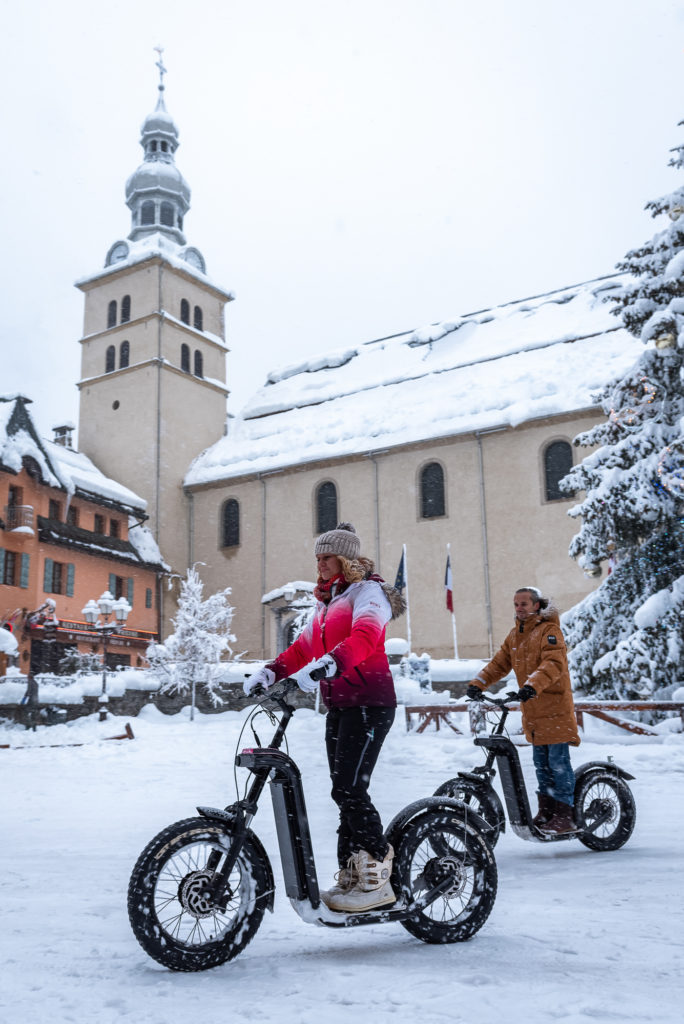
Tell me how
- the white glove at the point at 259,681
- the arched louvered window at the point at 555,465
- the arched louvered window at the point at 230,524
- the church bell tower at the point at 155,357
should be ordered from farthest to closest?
the church bell tower at the point at 155,357 < the arched louvered window at the point at 230,524 < the arched louvered window at the point at 555,465 < the white glove at the point at 259,681

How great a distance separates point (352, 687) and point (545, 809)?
9.51 feet

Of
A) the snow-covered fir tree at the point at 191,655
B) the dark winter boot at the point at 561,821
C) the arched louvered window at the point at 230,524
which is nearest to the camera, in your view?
the dark winter boot at the point at 561,821

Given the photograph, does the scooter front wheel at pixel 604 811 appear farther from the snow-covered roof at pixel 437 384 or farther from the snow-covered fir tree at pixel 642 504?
the snow-covered roof at pixel 437 384

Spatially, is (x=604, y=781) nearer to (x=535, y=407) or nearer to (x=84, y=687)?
(x=84, y=687)

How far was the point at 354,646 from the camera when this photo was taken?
13.4 ft

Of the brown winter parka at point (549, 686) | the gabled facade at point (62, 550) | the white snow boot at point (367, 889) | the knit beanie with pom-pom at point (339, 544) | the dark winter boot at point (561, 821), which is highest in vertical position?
the gabled facade at point (62, 550)

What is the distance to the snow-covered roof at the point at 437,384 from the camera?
3294cm

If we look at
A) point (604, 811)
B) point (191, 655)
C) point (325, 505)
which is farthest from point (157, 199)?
point (604, 811)

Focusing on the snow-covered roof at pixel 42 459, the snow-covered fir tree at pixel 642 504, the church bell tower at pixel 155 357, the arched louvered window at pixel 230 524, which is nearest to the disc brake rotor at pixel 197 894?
the snow-covered fir tree at pixel 642 504

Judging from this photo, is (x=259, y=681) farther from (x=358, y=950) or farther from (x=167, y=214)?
(x=167, y=214)

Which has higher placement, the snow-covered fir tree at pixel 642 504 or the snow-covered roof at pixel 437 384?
the snow-covered roof at pixel 437 384

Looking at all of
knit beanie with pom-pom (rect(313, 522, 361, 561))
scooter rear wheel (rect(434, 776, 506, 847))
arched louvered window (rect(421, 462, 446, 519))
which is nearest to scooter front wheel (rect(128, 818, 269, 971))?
Answer: knit beanie with pom-pom (rect(313, 522, 361, 561))

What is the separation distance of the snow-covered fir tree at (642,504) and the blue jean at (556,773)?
912 centimetres

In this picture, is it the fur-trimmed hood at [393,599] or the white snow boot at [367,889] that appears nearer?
the white snow boot at [367,889]
